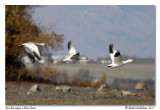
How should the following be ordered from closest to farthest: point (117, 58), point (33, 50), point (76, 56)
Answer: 1. point (76, 56)
2. point (117, 58)
3. point (33, 50)

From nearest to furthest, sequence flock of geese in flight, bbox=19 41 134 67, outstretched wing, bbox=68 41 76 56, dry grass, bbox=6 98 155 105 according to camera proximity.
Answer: flock of geese in flight, bbox=19 41 134 67
outstretched wing, bbox=68 41 76 56
dry grass, bbox=6 98 155 105

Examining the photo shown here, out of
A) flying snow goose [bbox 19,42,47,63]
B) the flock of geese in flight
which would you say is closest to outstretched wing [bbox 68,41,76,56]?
the flock of geese in flight

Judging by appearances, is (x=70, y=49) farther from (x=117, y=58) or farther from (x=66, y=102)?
(x=66, y=102)

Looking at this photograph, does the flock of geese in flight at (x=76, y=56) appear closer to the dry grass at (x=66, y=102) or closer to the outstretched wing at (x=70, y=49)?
the outstretched wing at (x=70, y=49)

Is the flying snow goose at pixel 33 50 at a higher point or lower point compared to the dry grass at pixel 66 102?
higher

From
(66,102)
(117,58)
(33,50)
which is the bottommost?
(66,102)

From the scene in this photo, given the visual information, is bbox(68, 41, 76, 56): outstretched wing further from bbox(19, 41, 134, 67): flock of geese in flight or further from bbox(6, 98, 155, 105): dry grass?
bbox(6, 98, 155, 105): dry grass

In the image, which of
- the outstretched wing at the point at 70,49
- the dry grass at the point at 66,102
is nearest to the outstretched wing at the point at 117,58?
the outstretched wing at the point at 70,49

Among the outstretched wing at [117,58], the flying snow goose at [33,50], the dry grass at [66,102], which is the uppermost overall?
the flying snow goose at [33,50]

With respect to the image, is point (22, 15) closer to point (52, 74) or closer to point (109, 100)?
point (52, 74)

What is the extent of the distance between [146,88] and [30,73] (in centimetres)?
737

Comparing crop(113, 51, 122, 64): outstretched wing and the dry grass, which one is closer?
crop(113, 51, 122, 64): outstretched wing

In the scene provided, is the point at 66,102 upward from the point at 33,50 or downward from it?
downward

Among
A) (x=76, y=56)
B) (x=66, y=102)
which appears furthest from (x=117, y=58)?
(x=66, y=102)
